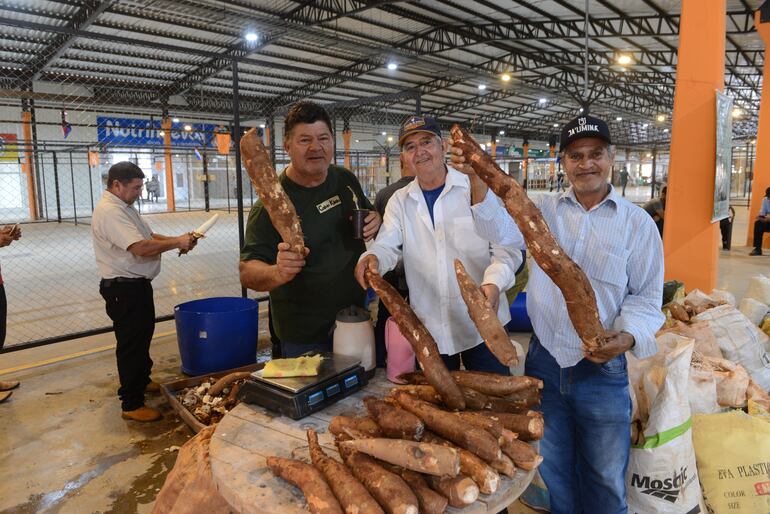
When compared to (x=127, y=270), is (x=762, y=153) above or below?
above

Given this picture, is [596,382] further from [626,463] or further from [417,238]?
[417,238]

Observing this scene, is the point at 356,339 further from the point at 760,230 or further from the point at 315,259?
the point at 760,230

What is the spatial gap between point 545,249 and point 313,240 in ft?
4.02

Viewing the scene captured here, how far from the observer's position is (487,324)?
5.58 ft

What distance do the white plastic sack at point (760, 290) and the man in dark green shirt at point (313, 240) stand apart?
13.1ft

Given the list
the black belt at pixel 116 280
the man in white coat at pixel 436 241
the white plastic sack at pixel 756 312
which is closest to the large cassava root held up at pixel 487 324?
the man in white coat at pixel 436 241

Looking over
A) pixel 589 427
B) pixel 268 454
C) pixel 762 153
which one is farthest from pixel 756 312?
pixel 762 153

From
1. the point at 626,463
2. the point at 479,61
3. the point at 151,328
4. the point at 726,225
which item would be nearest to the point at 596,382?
the point at 626,463

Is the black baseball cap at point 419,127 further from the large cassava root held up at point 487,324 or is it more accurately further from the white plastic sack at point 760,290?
the white plastic sack at point 760,290

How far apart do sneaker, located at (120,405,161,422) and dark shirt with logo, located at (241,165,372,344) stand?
1.77m

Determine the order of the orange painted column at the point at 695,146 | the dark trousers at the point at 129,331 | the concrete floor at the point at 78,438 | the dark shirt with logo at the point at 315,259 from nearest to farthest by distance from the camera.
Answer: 1. the dark shirt with logo at the point at 315,259
2. the concrete floor at the point at 78,438
3. the dark trousers at the point at 129,331
4. the orange painted column at the point at 695,146

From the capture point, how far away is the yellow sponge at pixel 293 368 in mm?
1855

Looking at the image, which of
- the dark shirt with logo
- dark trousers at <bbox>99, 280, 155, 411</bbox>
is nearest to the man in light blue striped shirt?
the dark shirt with logo

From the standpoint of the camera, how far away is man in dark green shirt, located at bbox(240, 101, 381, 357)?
2383 mm
